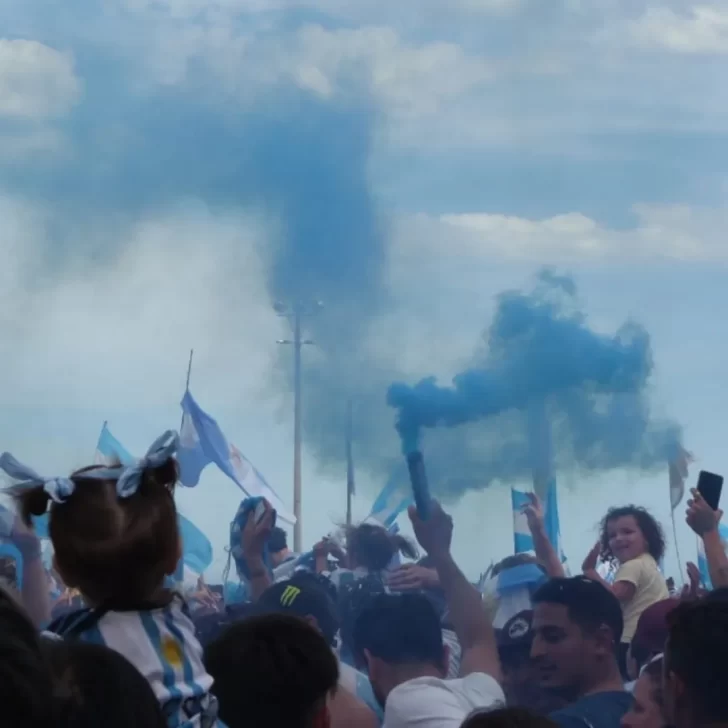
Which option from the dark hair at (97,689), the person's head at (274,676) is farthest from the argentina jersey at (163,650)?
the dark hair at (97,689)

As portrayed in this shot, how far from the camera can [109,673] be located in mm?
1190

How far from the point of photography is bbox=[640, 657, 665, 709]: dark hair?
8.91 feet

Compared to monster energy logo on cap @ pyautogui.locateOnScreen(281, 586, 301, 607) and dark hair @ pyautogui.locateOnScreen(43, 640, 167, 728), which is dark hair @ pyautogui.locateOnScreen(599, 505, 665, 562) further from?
dark hair @ pyautogui.locateOnScreen(43, 640, 167, 728)

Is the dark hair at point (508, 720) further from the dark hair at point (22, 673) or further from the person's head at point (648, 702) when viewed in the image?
the dark hair at point (22, 673)

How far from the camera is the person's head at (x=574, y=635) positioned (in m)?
3.21

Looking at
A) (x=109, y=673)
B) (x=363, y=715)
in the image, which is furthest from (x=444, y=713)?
(x=109, y=673)

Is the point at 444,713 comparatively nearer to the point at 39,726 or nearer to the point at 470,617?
the point at 470,617

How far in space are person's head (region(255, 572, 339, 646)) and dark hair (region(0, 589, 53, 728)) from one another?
242cm

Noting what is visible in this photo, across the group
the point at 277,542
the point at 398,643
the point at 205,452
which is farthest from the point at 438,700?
the point at 205,452

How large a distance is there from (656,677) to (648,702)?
62 millimetres

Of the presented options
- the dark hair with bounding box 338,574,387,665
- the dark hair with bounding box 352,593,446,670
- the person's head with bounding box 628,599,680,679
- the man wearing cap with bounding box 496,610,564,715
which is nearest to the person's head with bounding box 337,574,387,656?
the dark hair with bounding box 338,574,387,665

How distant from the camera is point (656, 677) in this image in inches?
109

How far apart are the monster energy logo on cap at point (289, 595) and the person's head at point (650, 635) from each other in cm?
103

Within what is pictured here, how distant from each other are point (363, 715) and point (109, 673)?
1.69m
